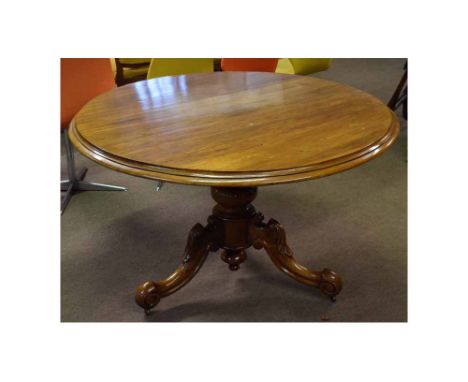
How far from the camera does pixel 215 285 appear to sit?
1831 millimetres

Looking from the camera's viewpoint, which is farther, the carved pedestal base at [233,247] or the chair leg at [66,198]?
the chair leg at [66,198]

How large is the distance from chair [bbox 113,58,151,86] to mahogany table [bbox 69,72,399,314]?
31.4 inches

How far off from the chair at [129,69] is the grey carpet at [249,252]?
0.58 meters

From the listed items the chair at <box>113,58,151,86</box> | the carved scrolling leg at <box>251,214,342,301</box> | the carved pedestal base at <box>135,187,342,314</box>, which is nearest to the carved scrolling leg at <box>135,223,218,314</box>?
the carved pedestal base at <box>135,187,342,314</box>

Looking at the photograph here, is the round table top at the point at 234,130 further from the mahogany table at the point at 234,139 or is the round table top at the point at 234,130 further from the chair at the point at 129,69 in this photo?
the chair at the point at 129,69

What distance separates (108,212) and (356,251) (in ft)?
4.13

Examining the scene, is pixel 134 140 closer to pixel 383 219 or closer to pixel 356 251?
pixel 356 251

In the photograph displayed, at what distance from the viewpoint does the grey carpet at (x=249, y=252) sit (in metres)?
1.71

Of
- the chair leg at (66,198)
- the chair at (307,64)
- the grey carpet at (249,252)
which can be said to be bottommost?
the grey carpet at (249,252)

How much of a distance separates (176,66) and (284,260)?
1204 mm

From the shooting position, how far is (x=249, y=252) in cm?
204

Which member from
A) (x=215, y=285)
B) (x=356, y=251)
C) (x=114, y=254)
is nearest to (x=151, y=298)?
(x=215, y=285)

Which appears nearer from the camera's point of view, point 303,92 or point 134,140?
point 134,140

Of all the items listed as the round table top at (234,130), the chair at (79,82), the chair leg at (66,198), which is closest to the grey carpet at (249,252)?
the chair leg at (66,198)
